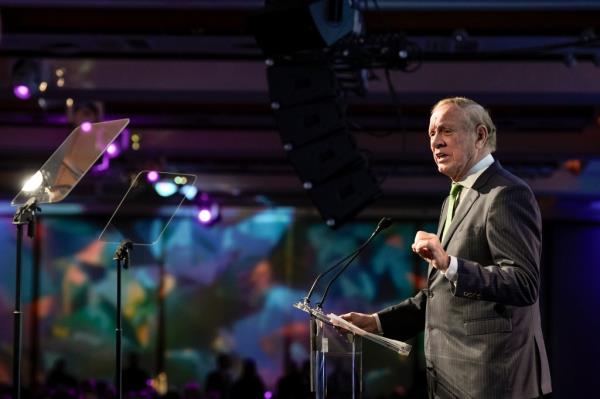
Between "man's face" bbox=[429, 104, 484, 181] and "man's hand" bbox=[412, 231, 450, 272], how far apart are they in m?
0.34

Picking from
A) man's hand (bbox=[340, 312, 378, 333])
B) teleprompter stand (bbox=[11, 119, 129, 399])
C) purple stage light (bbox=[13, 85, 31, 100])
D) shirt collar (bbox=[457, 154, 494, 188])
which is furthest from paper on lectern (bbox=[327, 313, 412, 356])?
purple stage light (bbox=[13, 85, 31, 100])

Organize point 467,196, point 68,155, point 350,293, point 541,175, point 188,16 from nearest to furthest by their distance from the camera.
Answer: point 467,196
point 68,155
point 188,16
point 541,175
point 350,293

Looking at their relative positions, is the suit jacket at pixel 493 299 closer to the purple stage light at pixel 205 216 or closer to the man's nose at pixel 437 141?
the man's nose at pixel 437 141

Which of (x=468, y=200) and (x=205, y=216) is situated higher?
(x=205, y=216)

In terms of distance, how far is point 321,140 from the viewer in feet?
16.7

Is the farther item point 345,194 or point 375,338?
point 345,194

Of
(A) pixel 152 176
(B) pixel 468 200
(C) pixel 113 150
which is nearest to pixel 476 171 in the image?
A: (B) pixel 468 200

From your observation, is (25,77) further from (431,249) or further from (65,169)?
(431,249)

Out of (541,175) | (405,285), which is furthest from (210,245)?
(541,175)

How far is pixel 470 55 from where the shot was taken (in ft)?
18.4

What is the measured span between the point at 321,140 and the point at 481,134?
2.38m

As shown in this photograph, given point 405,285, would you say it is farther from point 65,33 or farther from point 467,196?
point 467,196

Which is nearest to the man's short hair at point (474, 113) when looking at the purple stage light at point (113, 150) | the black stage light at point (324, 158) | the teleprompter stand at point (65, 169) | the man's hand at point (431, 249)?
the man's hand at point (431, 249)

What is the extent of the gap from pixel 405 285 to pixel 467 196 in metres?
10.4
